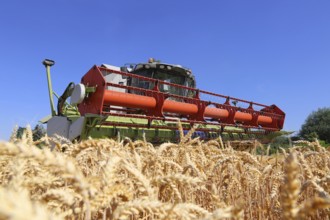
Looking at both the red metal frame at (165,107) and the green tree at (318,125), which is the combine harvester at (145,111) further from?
the green tree at (318,125)

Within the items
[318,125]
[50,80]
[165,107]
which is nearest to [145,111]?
[165,107]

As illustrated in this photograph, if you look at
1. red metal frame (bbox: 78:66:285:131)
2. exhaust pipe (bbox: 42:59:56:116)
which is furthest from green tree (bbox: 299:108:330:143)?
exhaust pipe (bbox: 42:59:56:116)

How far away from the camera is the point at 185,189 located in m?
1.37

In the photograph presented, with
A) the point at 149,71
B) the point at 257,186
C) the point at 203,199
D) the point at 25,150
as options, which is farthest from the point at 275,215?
the point at 149,71

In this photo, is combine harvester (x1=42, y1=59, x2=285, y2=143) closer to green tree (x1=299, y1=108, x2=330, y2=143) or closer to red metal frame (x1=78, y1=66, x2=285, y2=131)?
red metal frame (x1=78, y1=66, x2=285, y2=131)

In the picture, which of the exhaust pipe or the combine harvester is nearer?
the combine harvester

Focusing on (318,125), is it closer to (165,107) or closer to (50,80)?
(165,107)

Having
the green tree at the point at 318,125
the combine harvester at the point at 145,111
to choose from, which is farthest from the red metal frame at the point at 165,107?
the green tree at the point at 318,125

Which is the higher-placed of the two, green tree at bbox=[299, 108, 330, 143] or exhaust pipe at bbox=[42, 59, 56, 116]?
green tree at bbox=[299, 108, 330, 143]

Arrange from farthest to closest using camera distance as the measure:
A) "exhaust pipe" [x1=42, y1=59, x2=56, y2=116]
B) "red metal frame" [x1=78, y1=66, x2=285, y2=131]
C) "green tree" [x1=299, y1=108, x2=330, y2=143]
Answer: "green tree" [x1=299, y1=108, x2=330, y2=143]
"exhaust pipe" [x1=42, y1=59, x2=56, y2=116]
"red metal frame" [x1=78, y1=66, x2=285, y2=131]

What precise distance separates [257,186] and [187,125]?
6.10 m

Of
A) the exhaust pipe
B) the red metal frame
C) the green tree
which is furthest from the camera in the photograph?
the green tree

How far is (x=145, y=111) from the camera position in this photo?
288 inches

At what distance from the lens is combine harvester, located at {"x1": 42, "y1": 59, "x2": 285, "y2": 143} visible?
6254 mm
